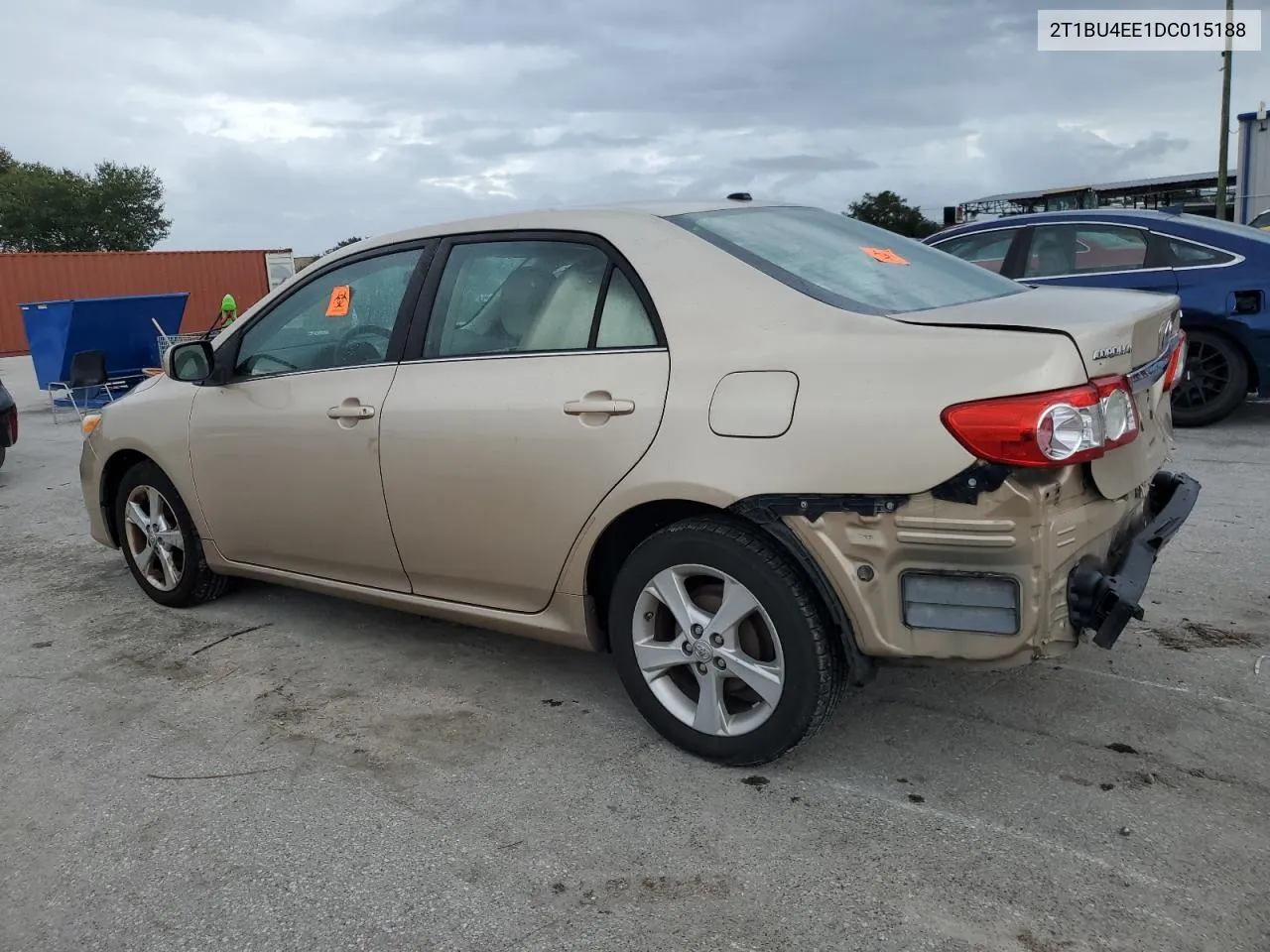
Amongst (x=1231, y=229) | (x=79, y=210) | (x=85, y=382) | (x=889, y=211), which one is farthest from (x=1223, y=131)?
(x=79, y=210)

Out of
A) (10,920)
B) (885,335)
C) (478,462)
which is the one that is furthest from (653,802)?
(10,920)

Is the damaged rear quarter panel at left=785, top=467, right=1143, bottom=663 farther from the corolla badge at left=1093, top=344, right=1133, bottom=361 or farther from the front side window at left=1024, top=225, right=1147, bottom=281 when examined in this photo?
the front side window at left=1024, top=225, right=1147, bottom=281

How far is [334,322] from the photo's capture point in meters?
4.01

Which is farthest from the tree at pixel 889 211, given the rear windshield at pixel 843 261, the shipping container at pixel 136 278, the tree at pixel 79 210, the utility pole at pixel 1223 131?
the tree at pixel 79 210

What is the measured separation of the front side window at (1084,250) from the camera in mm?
7562

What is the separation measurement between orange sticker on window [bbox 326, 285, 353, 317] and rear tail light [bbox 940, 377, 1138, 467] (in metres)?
2.38

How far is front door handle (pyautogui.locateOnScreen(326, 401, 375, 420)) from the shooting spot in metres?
3.69

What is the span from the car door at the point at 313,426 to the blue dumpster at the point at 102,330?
8.85 m

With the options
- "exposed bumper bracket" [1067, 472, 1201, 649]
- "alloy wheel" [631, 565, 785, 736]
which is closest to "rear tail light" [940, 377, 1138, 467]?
"exposed bumper bracket" [1067, 472, 1201, 649]

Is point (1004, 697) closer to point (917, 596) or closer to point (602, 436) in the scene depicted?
point (917, 596)

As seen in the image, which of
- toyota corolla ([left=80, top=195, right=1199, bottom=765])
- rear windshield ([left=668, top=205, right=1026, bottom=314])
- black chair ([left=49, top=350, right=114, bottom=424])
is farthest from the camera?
black chair ([left=49, top=350, right=114, bottom=424])

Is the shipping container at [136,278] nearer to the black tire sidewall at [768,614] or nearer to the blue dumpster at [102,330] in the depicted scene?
the blue dumpster at [102,330]

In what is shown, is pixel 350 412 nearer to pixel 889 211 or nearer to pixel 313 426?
pixel 313 426

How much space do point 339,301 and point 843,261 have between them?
1.90m
